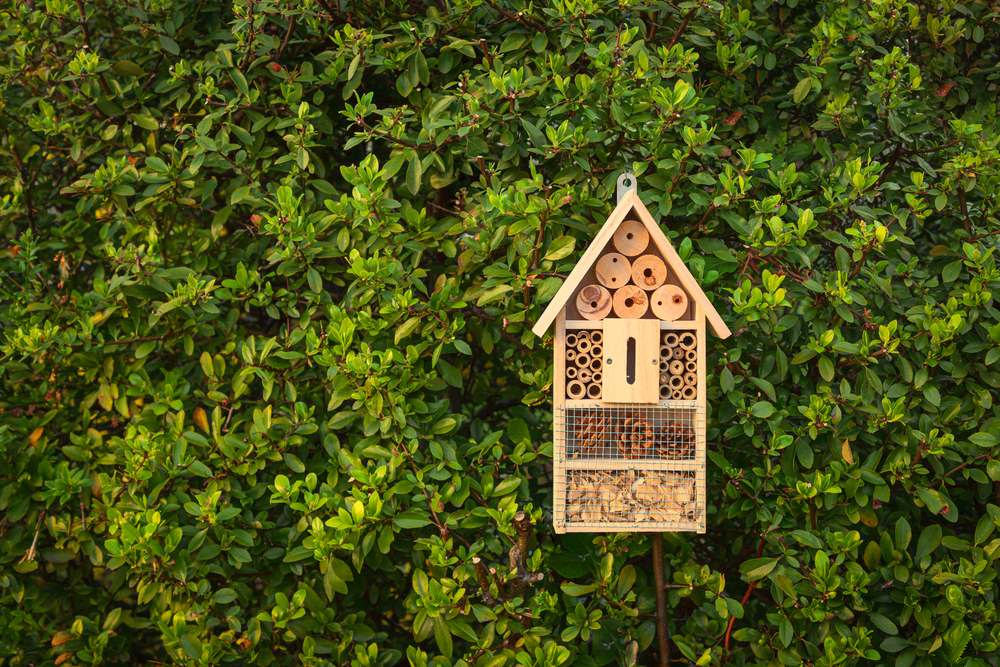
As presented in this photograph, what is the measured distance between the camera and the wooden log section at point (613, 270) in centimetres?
220

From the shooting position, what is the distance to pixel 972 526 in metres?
2.64

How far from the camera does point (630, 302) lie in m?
2.21

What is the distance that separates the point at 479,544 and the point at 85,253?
6.75ft

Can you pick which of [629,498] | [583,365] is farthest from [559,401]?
[629,498]

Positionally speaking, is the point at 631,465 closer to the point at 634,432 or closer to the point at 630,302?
the point at 634,432

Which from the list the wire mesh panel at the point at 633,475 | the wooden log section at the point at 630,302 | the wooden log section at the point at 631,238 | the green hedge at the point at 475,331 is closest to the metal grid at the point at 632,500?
the wire mesh panel at the point at 633,475

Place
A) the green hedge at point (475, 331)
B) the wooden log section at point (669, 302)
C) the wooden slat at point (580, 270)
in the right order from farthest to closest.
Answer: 1. the green hedge at point (475, 331)
2. the wooden log section at point (669, 302)
3. the wooden slat at point (580, 270)

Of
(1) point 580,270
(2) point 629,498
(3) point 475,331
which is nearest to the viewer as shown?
(1) point 580,270

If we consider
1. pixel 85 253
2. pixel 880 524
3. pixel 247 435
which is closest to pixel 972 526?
pixel 880 524

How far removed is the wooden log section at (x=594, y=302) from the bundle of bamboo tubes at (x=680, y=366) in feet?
0.66

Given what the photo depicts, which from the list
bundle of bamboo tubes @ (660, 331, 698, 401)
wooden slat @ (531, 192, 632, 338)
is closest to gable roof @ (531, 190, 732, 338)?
wooden slat @ (531, 192, 632, 338)

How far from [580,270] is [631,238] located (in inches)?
8.7

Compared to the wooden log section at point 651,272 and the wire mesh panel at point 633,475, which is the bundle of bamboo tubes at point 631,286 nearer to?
the wooden log section at point 651,272

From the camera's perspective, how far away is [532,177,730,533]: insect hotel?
7.09ft
